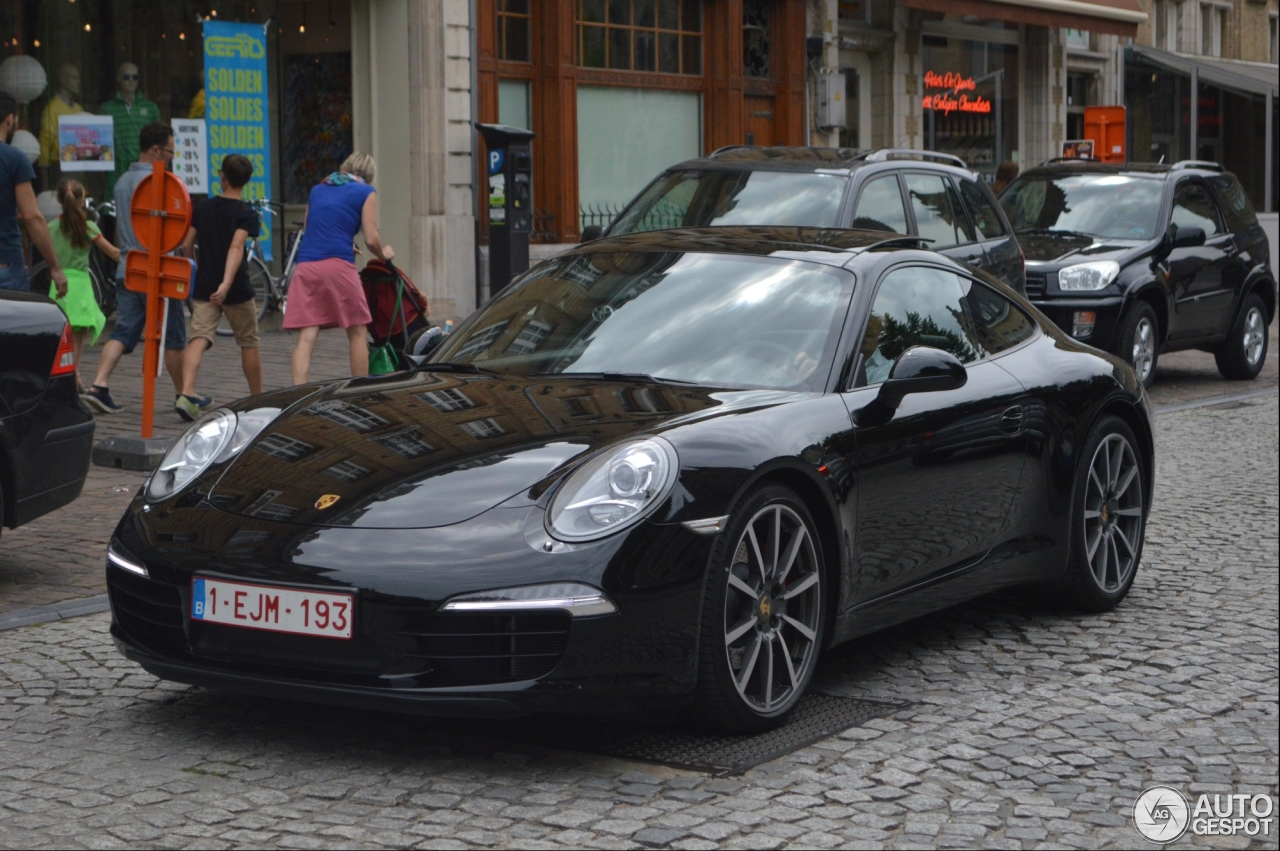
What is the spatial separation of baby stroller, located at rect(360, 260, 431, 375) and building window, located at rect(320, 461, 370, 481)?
237 inches

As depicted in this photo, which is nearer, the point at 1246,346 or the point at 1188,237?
the point at 1188,237

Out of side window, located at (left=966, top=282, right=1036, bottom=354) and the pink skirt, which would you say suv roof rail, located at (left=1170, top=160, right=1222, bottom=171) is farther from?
side window, located at (left=966, top=282, right=1036, bottom=354)

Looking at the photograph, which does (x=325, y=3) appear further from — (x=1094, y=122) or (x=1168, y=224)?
(x=1094, y=122)

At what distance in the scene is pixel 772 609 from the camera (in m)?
4.84

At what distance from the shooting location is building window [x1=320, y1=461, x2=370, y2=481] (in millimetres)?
4660

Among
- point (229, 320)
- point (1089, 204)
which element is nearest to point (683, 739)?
point (229, 320)

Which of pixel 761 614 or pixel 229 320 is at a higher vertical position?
pixel 229 320

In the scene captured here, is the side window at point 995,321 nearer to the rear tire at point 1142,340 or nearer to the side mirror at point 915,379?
the side mirror at point 915,379

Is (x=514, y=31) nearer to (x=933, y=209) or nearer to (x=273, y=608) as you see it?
(x=933, y=209)

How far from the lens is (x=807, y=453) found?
4973mm

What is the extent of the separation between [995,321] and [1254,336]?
430 inches

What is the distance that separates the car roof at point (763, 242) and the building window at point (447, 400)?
1.08 meters

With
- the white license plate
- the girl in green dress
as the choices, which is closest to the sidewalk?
the girl in green dress

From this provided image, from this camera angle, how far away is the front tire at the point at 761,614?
4.58 m
